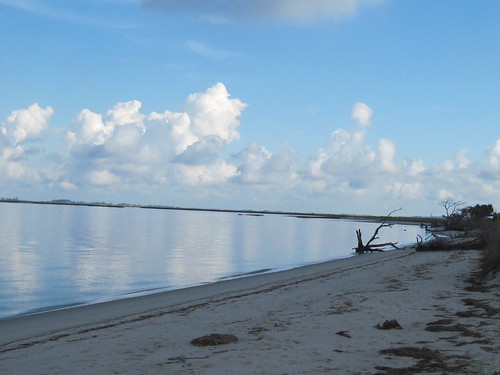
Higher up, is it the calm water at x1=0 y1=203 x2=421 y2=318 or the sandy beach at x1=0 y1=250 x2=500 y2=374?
the sandy beach at x1=0 y1=250 x2=500 y2=374

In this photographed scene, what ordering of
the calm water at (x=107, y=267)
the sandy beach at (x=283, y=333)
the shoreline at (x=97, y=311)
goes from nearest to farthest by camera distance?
the sandy beach at (x=283, y=333)
the shoreline at (x=97, y=311)
the calm water at (x=107, y=267)

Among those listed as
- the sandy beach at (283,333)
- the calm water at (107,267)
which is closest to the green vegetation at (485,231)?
the sandy beach at (283,333)

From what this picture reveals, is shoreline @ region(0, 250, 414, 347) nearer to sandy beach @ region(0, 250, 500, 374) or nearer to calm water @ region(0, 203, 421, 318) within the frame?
sandy beach @ region(0, 250, 500, 374)

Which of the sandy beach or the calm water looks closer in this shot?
the sandy beach

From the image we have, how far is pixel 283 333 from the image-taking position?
8.95 metres

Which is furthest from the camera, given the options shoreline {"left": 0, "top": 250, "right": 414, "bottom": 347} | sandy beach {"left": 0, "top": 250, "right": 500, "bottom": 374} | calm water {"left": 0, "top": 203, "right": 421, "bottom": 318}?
calm water {"left": 0, "top": 203, "right": 421, "bottom": 318}

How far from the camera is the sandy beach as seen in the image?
6.87m

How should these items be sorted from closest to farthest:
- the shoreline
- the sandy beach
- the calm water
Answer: the sandy beach, the shoreline, the calm water

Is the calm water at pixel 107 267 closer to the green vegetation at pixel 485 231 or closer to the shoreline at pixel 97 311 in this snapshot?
the shoreline at pixel 97 311

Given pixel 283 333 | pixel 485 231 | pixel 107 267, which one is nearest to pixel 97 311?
pixel 283 333

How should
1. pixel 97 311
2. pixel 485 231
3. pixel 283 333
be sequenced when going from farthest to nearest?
pixel 485 231, pixel 97 311, pixel 283 333

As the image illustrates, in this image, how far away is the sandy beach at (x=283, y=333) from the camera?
6867mm

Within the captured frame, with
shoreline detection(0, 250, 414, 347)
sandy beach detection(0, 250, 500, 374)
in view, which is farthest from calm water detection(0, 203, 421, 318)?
sandy beach detection(0, 250, 500, 374)

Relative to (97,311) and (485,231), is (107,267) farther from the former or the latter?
(485,231)
